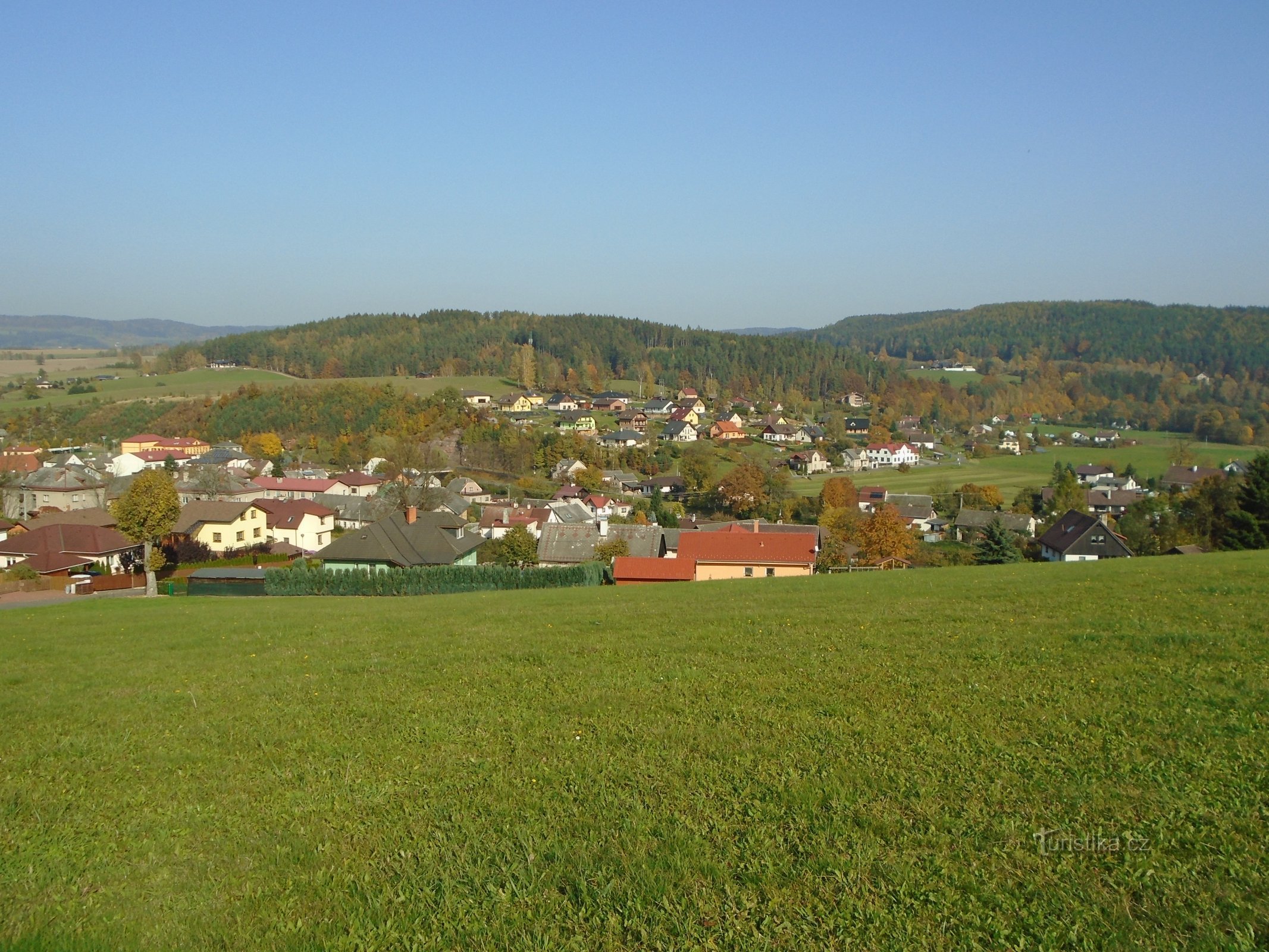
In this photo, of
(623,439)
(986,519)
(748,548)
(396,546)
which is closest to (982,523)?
(986,519)

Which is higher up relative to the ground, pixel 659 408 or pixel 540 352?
pixel 540 352

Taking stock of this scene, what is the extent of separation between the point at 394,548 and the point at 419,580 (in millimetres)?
8497

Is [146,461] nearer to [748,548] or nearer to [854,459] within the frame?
[748,548]

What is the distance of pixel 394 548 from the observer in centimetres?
4450

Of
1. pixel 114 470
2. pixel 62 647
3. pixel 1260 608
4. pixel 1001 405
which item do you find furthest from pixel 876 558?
pixel 1001 405

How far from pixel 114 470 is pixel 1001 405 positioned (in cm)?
14068

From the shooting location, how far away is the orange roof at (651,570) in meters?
34.7

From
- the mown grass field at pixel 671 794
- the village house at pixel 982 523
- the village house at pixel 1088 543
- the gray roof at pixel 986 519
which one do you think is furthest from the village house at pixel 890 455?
the mown grass field at pixel 671 794

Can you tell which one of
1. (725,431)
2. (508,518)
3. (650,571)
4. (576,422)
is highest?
(650,571)

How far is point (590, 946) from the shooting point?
454 cm

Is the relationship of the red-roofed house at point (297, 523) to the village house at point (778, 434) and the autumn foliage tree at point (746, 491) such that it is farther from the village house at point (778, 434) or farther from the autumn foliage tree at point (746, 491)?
the village house at point (778, 434)

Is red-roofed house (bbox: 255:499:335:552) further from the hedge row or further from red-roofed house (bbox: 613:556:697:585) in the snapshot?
red-roofed house (bbox: 613:556:697:585)

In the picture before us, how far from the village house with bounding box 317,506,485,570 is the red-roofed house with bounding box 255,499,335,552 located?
16.3 m

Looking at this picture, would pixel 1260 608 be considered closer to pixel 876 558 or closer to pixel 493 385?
pixel 876 558
